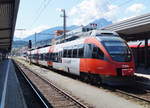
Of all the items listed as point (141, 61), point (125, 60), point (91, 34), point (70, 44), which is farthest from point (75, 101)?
point (141, 61)

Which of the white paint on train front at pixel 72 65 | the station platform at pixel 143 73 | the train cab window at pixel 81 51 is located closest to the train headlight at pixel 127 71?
the train cab window at pixel 81 51

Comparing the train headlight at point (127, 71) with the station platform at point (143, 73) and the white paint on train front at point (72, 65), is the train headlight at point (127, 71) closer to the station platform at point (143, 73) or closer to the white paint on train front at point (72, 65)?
the white paint on train front at point (72, 65)

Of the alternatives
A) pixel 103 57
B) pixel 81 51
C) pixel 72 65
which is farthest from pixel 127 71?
pixel 72 65

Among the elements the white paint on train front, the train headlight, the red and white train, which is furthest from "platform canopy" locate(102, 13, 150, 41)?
the train headlight

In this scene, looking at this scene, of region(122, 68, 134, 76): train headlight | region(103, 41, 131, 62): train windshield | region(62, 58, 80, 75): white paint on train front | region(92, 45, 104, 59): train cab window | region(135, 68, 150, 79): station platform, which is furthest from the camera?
region(135, 68, 150, 79): station platform

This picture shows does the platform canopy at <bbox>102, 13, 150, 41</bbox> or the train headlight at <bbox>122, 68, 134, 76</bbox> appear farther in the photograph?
the platform canopy at <bbox>102, 13, 150, 41</bbox>

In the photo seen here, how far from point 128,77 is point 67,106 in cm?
473

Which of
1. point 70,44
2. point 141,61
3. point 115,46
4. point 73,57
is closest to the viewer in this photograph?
point 115,46

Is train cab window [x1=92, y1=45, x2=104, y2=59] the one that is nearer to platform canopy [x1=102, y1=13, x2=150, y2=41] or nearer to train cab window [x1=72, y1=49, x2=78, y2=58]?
train cab window [x1=72, y1=49, x2=78, y2=58]

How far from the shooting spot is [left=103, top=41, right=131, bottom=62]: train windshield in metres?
15.3

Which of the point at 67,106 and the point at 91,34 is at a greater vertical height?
the point at 91,34

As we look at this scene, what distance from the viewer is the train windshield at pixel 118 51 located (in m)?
15.3

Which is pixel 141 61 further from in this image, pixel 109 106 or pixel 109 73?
pixel 109 106

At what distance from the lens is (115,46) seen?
1584 cm
